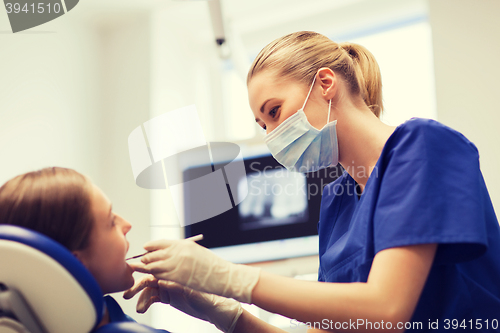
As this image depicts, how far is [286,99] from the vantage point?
3.75 ft

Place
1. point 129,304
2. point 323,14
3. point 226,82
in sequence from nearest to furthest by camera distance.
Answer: point 129,304
point 323,14
point 226,82

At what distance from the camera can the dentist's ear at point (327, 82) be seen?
114cm

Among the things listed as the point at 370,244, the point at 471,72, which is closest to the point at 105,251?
the point at 370,244

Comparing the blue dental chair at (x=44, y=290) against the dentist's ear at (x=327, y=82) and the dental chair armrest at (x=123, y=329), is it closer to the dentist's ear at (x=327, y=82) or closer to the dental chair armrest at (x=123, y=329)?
the dental chair armrest at (x=123, y=329)

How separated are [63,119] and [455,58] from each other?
7.44 feet

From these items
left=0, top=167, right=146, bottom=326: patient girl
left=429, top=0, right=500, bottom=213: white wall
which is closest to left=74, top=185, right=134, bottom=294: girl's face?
left=0, top=167, right=146, bottom=326: patient girl

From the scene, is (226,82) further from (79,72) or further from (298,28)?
(79,72)

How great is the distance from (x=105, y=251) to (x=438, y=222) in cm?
71

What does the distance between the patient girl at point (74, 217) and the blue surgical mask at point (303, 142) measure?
1.74ft

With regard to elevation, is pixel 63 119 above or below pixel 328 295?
above

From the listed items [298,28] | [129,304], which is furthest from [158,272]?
[298,28]

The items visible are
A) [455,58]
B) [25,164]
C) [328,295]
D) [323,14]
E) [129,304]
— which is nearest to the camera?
[328,295]

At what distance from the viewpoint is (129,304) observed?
2.26 metres

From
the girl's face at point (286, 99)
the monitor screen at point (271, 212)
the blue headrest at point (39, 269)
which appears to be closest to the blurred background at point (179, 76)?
the monitor screen at point (271, 212)
